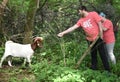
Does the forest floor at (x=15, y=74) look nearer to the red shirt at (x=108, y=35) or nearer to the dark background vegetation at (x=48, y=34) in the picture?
the dark background vegetation at (x=48, y=34)

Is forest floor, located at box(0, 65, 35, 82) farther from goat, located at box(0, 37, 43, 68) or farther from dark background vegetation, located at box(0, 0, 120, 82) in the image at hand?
goat, located at box(0, 37, 43, 68)

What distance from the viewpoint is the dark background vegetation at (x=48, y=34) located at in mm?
8188

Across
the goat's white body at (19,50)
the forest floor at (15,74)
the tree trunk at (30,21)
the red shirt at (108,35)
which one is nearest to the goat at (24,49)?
the goat's white body at (19,50)

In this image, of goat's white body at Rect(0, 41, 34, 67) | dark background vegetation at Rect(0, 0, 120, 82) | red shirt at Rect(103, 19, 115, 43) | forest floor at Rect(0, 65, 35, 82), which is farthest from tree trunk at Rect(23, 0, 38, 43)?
red shirt at Rect(103, 19, 115, 43)

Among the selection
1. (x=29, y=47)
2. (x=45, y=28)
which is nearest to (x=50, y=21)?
(x=45, y=28)

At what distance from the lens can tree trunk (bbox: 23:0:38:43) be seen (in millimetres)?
10360

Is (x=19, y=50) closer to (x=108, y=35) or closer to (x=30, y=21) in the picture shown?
(x=30, y=21)

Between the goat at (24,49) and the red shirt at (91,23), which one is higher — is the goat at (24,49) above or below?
below

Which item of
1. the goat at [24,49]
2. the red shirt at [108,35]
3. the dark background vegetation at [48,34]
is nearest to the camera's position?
the dark background vegetation at [48,34]

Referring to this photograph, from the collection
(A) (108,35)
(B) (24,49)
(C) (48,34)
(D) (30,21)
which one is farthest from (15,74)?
(C) (48,34)

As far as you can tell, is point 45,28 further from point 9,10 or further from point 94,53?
point 94,53

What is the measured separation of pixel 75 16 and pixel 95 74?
15.8 ft

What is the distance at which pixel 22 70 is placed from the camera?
29.1 ft

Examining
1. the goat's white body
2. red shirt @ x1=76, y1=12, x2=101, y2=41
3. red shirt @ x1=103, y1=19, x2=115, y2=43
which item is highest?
red shirt @ x1=76, y1=12, x2=101, y2=41
